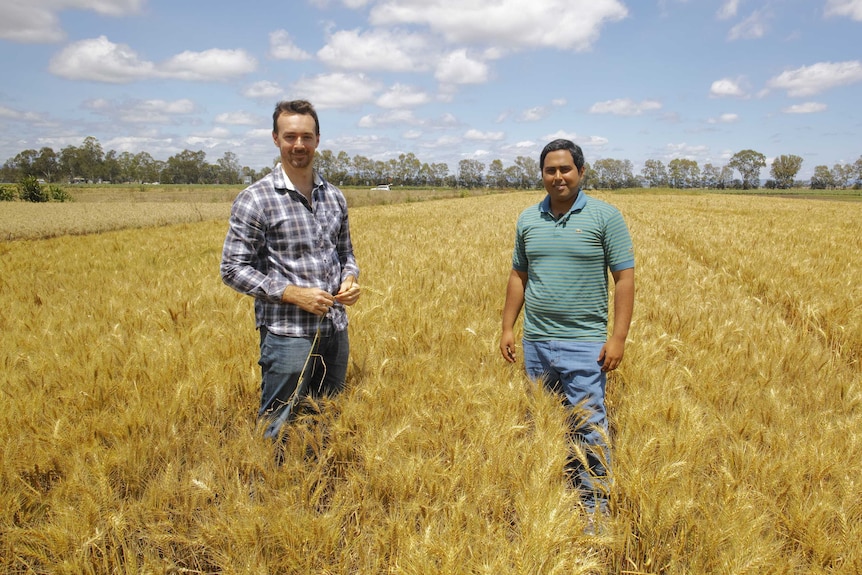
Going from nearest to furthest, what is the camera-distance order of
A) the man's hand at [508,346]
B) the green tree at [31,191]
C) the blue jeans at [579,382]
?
the blue jeans at [579,382], the man's hand at [508,346], the green tree at [31,191]

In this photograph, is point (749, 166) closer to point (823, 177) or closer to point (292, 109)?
point (823, 177)

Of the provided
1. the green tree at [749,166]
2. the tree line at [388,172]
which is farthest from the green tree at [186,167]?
the green tree at [749,166]

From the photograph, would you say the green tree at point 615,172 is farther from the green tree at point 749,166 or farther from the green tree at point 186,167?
the green tree at point 186,167

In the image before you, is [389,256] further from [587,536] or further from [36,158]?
[36,158]

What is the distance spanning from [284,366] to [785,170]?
14322 centimetres

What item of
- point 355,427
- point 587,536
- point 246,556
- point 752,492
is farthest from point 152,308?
point 752,492

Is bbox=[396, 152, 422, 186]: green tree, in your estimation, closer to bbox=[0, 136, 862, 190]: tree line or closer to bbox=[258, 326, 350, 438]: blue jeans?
bbox=[0, 136, 862, 190]: tree line

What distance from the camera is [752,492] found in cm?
161

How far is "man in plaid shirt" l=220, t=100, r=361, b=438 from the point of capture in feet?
6.57

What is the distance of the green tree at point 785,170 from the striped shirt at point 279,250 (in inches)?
5496

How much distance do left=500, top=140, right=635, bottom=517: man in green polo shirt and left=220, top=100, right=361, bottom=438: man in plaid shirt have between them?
0.95 meters

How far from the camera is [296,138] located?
6.68ft

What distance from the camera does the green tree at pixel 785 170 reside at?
11088 cm

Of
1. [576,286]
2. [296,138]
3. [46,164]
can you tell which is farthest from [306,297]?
[46,164]
